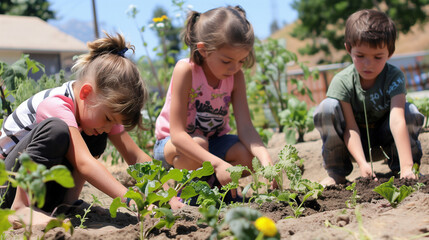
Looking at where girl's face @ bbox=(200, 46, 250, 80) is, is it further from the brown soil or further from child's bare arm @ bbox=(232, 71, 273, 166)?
the brown soil

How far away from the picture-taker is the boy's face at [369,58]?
2646 millimetres

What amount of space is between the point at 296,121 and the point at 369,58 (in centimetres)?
140

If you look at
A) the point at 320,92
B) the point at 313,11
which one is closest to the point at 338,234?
the point at 320,92

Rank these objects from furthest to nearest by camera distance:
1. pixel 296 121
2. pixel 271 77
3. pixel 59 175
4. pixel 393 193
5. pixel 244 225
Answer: pixel 271 77 < pixel 296 121 < pixel 393 193 < pixel 59 175 < pixel 244 225

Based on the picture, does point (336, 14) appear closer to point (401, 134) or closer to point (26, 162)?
point (401, 134)

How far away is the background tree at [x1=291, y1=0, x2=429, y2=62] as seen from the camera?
2500 centimetres

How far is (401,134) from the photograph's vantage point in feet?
8.46

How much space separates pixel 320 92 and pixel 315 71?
833cm

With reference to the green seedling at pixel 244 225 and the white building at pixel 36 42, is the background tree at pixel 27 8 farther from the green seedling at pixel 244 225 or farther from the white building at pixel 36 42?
the green seedling at pixel 244 225

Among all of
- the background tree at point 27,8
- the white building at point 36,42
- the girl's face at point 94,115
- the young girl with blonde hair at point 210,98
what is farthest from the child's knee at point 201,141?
the background tree at point 27,8

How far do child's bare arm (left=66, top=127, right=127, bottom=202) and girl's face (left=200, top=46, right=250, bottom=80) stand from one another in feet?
3.23

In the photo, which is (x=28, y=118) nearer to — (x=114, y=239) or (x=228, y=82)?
(x=114, y=239)

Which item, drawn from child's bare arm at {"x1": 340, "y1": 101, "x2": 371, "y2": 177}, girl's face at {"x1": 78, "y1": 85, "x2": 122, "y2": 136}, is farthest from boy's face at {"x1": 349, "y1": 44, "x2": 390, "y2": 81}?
girl's face at {"x1": 78, "y1": 85, "x2": 122, "y2": 136}

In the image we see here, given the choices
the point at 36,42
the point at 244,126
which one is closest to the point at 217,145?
the point at 244,126
